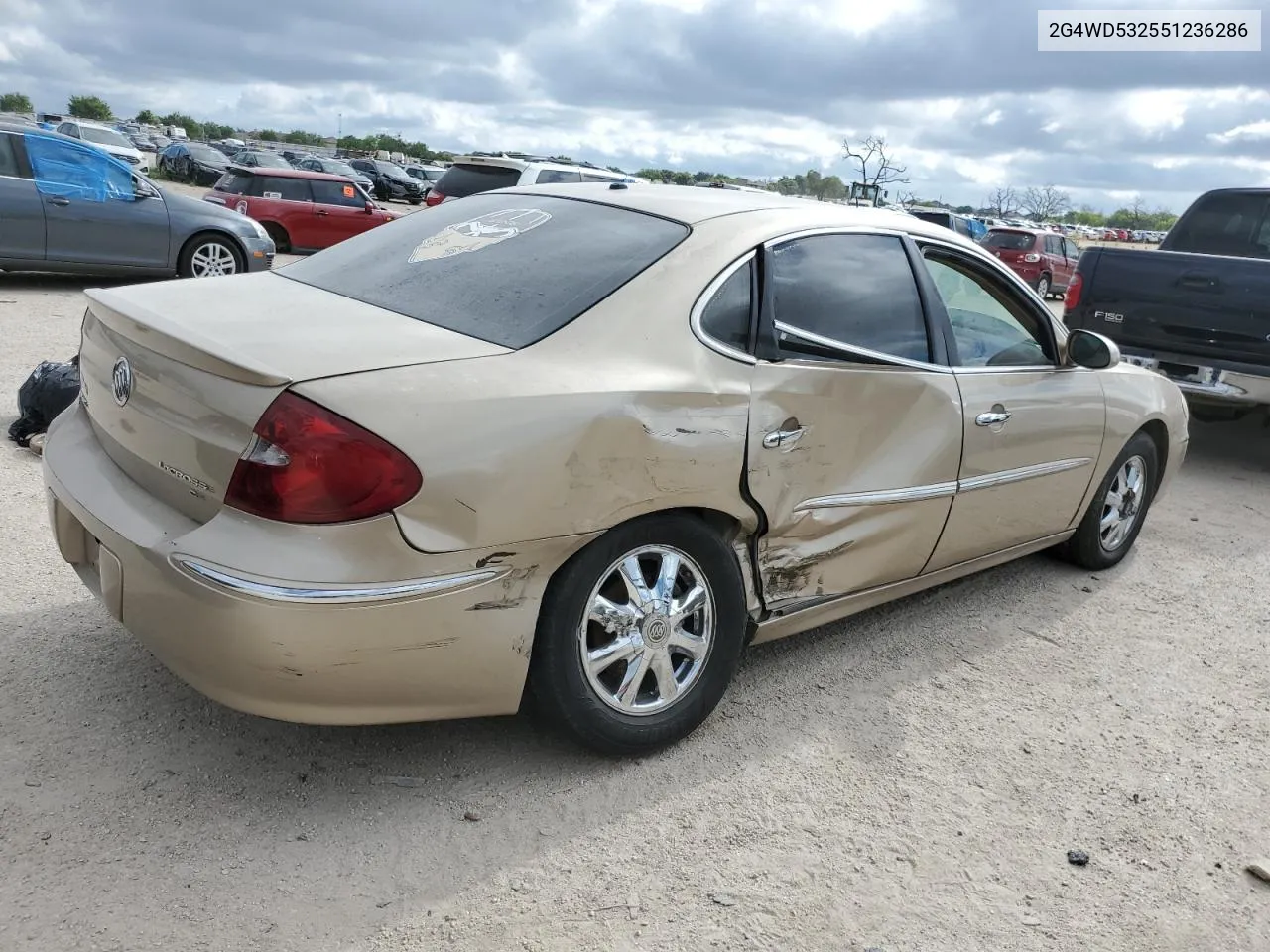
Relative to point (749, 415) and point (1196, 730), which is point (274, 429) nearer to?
point (749, 415)

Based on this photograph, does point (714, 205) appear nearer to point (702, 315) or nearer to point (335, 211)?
point (702, 315)

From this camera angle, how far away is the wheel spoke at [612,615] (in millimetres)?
2883

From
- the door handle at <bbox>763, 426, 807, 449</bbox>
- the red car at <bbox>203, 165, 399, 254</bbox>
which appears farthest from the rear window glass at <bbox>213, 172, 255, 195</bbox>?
the door handle at <bbox>763, 426, 807, 449</bbox>

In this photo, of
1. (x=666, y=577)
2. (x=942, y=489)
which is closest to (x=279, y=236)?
(x=942, y=489)

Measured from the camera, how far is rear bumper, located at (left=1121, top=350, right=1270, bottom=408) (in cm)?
682

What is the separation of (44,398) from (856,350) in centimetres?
400

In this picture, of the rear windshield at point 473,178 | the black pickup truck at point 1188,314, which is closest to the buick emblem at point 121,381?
the black pickup truck at point 1188,314

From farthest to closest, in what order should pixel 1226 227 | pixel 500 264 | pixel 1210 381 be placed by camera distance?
pixel 1226 227
pixel 1210 381
pixel 500 264

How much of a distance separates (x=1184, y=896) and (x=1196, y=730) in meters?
1.00

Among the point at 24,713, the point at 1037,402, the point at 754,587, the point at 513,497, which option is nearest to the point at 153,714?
the point at 24,713

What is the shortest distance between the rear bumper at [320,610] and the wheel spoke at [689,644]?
49cm

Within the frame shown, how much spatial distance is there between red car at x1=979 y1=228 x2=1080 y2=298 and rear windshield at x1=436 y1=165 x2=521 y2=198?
12427 mm

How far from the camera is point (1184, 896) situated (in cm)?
274

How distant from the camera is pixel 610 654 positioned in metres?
2.94
